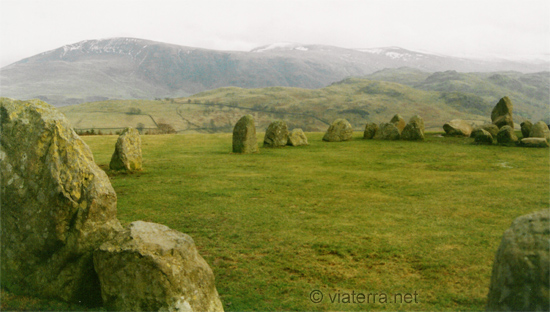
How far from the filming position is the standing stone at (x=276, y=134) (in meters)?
23.9

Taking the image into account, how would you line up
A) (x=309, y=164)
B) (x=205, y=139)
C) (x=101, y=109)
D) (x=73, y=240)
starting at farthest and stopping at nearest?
(x=101, y=109)
(x=205, y=139)
(x=309, y=164)
(x=73, y=240)

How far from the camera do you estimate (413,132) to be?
86.2ft

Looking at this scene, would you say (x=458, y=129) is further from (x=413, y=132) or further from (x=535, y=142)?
(x=535, y=142)

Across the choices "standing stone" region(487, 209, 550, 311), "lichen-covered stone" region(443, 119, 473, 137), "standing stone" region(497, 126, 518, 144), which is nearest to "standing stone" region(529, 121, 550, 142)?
"standing stone" region(497, 126, 518, 144)

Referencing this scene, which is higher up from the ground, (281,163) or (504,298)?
(504,298)

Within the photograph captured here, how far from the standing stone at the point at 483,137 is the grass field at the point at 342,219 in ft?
16.7

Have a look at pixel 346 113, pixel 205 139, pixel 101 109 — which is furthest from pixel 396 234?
pixel 346 113

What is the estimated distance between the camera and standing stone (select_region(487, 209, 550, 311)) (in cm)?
308

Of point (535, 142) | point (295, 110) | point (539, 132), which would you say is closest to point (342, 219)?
point (535, 142)

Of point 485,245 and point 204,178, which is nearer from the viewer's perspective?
point 485,245

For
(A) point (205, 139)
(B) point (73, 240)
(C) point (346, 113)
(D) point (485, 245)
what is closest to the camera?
(B) point (73, 240)

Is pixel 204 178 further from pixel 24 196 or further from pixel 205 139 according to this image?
pixel 205 139

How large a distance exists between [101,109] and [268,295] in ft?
355

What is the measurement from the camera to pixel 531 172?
A: 47.4 feet
